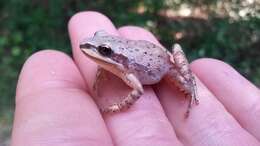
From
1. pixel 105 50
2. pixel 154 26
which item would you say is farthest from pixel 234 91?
pixel 154 26

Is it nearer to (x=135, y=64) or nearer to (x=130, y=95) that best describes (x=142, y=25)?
(x=135, y=64)

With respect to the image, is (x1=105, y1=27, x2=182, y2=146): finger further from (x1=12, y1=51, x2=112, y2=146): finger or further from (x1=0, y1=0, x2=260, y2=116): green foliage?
(x1=0, y1=0, x2=260, y2=116): green foliage

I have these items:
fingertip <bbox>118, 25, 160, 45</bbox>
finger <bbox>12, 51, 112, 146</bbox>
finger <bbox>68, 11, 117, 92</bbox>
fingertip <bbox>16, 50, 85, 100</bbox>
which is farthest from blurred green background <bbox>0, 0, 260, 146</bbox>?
finger <bbox>12, 51, 112, 146</bbox>

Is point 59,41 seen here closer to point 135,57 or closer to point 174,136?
point 135,57

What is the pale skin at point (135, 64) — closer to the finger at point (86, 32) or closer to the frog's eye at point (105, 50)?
the frog's eye at point (105, 50)

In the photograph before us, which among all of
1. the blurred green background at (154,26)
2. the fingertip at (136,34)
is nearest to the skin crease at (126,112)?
the fingertip at (136,34)

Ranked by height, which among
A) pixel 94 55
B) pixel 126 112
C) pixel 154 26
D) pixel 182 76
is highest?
pixel 94 55
